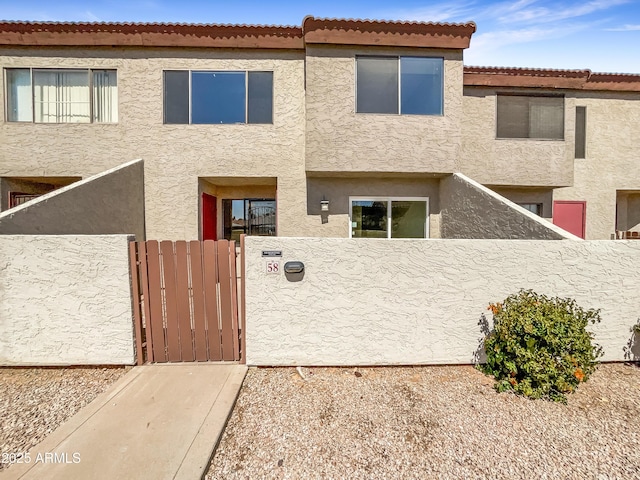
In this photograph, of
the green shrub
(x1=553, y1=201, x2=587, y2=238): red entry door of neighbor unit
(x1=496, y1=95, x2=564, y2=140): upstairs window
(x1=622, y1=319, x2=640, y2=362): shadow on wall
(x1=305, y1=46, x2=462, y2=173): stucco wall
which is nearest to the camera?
the green shrub

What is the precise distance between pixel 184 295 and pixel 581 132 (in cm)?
1499

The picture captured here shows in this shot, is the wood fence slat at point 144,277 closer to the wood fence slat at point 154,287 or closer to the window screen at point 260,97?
the wood fence slat at point 154,287

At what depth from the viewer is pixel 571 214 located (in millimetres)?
11258

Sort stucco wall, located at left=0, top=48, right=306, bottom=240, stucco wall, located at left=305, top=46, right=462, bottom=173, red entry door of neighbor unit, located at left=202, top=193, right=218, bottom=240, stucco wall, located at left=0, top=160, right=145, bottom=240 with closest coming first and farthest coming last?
Result: 1. stucco wall, located at left=0, top=160, right=145, bottom=240
2. stucco wall, located at left=305, top=46, right=462, bottom=173
3. stucco wall, located at left=0, top=48, right=306, bottom=240
4. red entry door of neighbor unit, located at left=202, top=193, right=218, bottom=240

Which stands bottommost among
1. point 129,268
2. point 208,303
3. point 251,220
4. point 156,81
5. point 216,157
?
point 208,303

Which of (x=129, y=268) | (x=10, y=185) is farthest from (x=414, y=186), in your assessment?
(x=10, y=185)

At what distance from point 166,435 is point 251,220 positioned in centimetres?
902

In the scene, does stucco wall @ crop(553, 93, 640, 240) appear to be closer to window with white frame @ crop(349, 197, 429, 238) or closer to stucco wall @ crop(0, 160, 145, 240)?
window with white frame @ crop(349, 197, 429, 238)

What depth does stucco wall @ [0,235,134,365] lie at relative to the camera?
4.21 m

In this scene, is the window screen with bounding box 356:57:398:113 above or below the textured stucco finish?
above

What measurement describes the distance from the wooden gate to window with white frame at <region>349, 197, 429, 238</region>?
17.6 ft

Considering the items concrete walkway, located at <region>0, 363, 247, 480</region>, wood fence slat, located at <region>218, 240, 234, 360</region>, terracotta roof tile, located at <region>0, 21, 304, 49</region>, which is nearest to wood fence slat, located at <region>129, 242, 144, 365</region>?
concrete walkway, located at <region>0, 363, 247, 480</region>

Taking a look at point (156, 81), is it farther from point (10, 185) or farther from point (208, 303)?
point (208, 303)

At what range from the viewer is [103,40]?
27.4 ft
